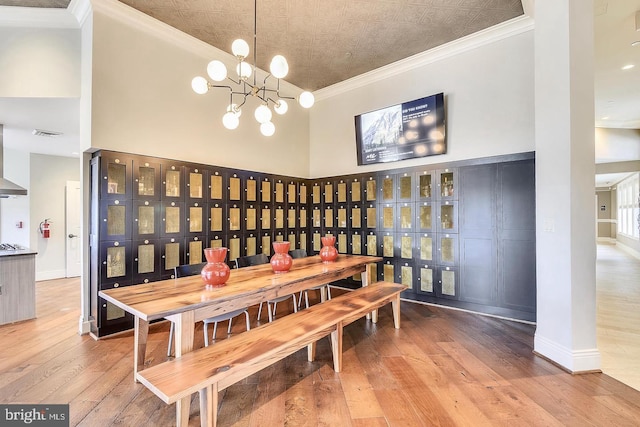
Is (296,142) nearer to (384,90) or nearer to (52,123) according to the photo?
(384,90)

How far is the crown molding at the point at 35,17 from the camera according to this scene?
3034 millimetres

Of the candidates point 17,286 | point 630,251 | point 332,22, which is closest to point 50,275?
point 17,286

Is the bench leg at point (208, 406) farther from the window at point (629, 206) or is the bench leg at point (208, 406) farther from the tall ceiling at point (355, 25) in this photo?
the window at point (629, 206)

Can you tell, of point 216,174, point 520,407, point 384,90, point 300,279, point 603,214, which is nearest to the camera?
point 520,407

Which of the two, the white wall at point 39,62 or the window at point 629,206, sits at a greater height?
the white wall at point 39,62

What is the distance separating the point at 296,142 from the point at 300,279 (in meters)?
3.46

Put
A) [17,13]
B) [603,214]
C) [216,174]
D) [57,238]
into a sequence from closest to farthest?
[17,13], [216,174], [57,238], [603,214]

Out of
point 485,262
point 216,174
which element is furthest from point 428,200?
point 216,174

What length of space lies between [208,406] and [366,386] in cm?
113

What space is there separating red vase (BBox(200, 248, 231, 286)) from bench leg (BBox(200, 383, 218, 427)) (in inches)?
31.8

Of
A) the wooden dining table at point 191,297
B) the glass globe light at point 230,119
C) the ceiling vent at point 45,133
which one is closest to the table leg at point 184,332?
the wooden dining table at point 191,297

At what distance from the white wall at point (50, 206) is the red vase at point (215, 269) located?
5938mm

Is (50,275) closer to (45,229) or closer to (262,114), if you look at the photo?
(45,229)

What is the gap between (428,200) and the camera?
407cm
